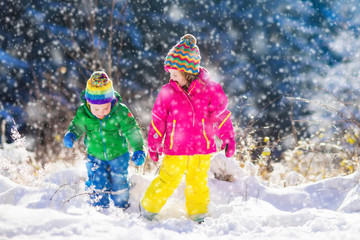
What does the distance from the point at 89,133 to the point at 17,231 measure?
1.53 meters

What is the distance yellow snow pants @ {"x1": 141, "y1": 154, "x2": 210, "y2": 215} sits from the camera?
8.87 ft

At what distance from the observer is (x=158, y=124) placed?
2730 mm

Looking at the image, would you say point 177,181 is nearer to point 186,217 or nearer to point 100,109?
point 186,217

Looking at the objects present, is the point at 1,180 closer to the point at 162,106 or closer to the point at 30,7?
the point at 162,106

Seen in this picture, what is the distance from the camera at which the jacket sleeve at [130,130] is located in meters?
2.89

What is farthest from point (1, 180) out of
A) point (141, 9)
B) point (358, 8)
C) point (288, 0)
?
point (358, 8)

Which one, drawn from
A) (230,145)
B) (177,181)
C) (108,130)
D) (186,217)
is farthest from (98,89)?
(186,217)

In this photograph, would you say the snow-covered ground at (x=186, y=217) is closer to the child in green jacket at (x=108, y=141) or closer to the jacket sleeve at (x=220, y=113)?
the child in green jacket at (x=108, y=141)

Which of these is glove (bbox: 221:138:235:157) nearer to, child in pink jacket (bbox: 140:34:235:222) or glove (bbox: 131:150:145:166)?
child in pink jacket (bbox: 140:34:235:222)

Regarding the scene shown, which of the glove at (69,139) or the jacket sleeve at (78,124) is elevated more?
the jacket sleeve at (78,124)

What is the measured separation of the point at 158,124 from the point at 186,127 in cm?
25

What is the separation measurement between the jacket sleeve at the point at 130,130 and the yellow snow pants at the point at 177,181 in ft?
1.03

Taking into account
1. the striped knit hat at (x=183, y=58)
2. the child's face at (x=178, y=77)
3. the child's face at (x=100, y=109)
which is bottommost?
the child's face at (x=100, y=109)

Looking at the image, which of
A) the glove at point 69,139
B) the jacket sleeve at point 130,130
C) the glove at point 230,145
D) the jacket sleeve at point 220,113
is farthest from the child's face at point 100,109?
→ the glove at point 230,145
